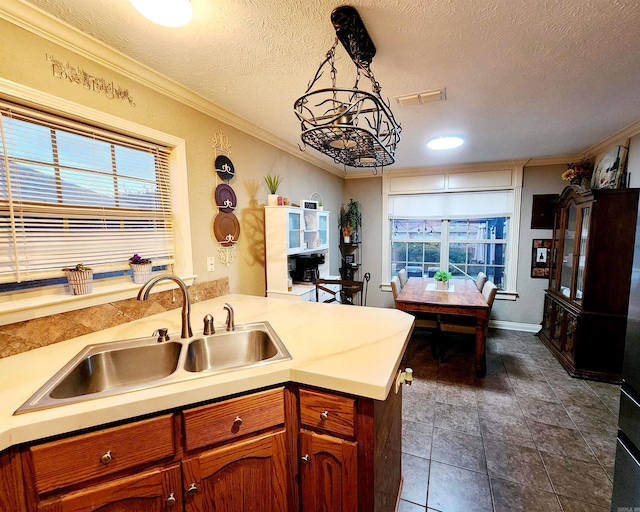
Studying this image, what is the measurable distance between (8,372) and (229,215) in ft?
5.13

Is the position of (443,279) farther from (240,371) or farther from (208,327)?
(240,371)

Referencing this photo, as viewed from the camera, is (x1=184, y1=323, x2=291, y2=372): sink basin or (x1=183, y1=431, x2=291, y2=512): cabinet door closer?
(x1=183, y1=431, x2=291, y2=512): cabinet door

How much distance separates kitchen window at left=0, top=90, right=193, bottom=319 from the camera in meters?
1.27

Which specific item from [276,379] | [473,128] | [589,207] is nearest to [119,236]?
[276,379]

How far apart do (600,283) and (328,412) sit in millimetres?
3171

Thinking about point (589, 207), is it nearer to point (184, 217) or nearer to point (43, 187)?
point (184, 217)

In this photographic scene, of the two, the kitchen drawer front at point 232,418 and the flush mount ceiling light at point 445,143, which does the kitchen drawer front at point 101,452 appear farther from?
the flush mount ceiling light at point 445,143

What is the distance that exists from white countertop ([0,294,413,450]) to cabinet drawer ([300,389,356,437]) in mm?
56

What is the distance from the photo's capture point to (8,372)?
109 cm

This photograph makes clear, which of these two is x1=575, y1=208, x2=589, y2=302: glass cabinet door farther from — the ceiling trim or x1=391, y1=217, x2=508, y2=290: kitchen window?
the ceiling trim

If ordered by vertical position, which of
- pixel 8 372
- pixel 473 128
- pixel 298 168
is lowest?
pixel 8 372

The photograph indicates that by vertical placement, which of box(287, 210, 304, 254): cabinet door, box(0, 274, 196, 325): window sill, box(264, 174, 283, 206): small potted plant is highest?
box(264, 174, 283, 206): small potted plant

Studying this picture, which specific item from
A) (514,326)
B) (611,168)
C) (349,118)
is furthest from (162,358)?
(514,326)

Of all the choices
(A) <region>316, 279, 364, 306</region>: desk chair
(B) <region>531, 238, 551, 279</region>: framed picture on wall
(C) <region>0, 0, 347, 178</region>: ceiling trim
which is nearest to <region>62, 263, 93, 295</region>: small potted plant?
(C) <region>0, 0, 347, 178</region>: ceiling trim
